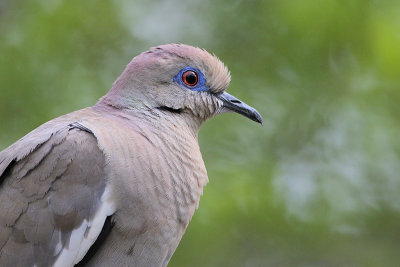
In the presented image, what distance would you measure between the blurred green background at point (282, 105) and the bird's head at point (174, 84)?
1.30m

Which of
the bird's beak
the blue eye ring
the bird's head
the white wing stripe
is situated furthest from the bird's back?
the bird's beak

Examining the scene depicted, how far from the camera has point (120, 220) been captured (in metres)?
3.70

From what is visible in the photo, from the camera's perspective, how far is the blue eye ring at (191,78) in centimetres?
427

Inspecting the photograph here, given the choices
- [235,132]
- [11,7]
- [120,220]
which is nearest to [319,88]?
[235,132]

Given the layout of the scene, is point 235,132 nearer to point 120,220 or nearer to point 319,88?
point 319,88

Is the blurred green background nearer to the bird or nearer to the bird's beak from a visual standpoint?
the bird's beak

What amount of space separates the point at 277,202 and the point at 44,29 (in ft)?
6.59

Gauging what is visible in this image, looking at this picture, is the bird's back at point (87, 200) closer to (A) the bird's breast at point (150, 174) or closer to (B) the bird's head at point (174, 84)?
(A) the bird's breast at point (150, 174)

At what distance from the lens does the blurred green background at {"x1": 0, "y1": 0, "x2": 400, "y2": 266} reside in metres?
5.71

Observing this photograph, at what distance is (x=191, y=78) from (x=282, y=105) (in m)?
1.86

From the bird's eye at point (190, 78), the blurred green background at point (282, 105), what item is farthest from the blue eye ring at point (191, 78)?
the blurred green background at point (282, 105)

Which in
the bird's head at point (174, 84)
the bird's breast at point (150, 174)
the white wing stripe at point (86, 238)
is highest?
the bird's head at point (174, 84)

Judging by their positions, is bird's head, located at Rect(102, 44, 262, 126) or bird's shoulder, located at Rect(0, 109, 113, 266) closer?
bird's shoulder, located at Rect(0, 109, 113, 266)

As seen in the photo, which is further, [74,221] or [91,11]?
[91,11]
